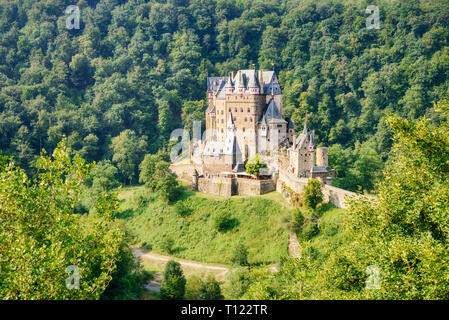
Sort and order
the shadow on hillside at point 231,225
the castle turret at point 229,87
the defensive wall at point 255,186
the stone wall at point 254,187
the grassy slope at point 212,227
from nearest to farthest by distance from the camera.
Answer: the defensive wall at point 255,186 < the grassy slope at point 212,227 < the shadow on hillside at point 231,225 < the stone wall at point 254,187 < the castle turret at point 229,87

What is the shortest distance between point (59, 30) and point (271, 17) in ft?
154

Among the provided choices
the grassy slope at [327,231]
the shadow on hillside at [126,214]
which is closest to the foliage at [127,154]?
the shadow on hillside at [126,214]

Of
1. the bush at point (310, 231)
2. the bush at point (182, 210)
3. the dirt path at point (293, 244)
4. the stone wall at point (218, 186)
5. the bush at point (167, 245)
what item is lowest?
the bush at point (167, 245)

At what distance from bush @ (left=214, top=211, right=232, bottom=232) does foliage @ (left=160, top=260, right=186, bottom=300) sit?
8889 mm

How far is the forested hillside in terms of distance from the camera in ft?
241

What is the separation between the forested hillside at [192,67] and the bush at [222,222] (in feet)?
53.0

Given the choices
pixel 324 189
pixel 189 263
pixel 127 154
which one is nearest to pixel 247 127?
pixel 324 189

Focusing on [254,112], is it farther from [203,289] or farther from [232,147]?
[203,289]

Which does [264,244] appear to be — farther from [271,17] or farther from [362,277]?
[271,17]

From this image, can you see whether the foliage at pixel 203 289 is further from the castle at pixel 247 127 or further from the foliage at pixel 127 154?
the foliage at pixel 127 154

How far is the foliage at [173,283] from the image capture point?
3678 centimetres

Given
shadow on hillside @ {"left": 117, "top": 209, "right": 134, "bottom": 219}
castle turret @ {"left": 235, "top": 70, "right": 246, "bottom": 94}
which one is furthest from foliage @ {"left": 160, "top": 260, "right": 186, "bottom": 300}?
castle turret @ {"left": 235, "top": 70, "right": 246, "bottom": 94}

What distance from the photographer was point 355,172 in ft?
176

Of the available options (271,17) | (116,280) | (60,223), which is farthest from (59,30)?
(60,223)
